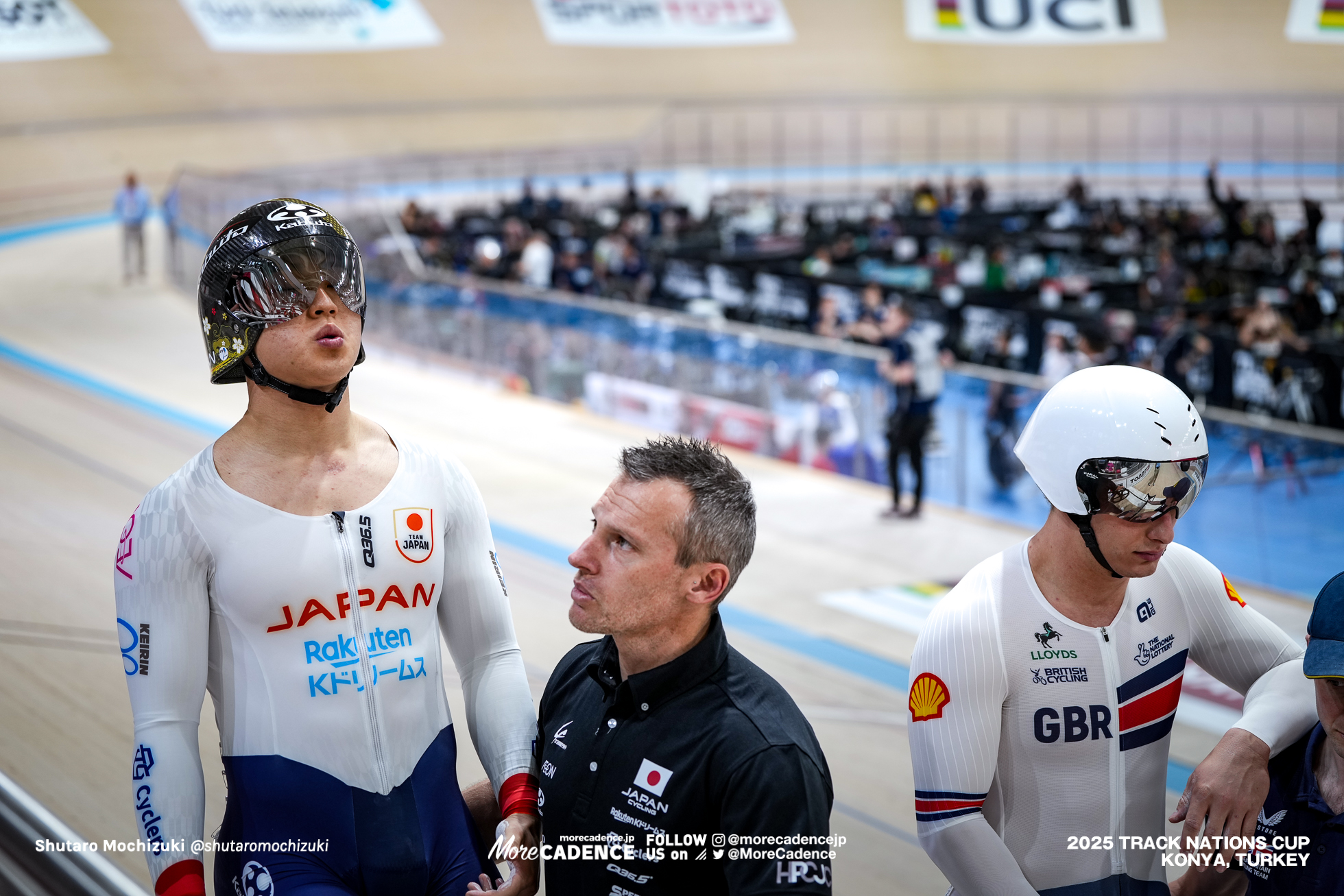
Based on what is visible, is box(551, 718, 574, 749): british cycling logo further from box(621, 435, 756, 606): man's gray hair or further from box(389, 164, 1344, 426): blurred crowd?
box(389, 164, 1344, 426): blurred crowd

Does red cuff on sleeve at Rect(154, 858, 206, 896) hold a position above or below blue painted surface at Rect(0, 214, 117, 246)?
above

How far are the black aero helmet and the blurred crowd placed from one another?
6.90m

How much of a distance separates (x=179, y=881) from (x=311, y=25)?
26.7 metres

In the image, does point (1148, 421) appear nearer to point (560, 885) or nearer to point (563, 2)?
point (560, 885)

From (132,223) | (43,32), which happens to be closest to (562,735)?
(132,223)

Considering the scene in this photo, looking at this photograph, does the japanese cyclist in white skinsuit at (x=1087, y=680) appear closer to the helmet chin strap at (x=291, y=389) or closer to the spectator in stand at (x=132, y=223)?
the helmet chin strap at (x=291, y=389)

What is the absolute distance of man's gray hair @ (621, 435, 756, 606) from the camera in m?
1.89

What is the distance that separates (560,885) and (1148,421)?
114 centimetres

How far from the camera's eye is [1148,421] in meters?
1.91

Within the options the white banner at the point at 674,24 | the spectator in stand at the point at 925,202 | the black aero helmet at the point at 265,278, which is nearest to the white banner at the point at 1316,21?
the spectator in stand at the point at 925,202

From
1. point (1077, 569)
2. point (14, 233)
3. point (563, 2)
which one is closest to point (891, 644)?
point (1077, 569)

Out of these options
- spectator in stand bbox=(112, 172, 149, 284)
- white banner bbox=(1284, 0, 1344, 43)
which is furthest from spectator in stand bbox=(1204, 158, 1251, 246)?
spectator in stand bbox=(112, 172, 149, 284)

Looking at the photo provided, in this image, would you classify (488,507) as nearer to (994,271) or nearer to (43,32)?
(994,271)

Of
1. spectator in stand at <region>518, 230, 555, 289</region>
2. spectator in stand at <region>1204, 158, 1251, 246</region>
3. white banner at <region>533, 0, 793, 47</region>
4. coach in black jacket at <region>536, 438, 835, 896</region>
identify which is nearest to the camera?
coach in black jacket at <region>536, 438, 835, 896</region>
